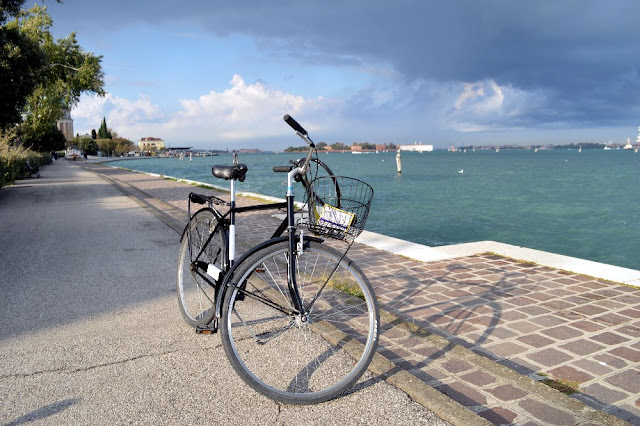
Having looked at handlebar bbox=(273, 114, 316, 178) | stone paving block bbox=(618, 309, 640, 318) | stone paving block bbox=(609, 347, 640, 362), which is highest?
handlebar bbox=(273, 114, 316, 178)

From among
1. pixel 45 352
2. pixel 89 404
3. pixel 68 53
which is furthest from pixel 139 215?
pixel 68 53

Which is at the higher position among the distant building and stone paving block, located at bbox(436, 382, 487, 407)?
the distant building

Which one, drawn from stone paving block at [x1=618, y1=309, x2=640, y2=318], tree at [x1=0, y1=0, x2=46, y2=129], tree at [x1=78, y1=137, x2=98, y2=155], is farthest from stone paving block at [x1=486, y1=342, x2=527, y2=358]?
tree at [x1=78, y1=137, x2=98, y2=155]

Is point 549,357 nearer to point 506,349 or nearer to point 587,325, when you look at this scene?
point 506,349

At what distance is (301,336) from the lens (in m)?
3.80

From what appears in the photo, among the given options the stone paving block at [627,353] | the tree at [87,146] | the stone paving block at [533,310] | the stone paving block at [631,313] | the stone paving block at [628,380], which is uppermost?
the tree at [87,146]

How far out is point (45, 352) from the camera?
3.60 metres

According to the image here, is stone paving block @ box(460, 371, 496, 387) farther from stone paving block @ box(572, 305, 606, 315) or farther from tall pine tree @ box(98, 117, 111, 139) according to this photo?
tall pine tree @ box(98, 117, 111, 139)

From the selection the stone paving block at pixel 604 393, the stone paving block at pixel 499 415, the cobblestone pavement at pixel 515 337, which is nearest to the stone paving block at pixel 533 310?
the cobblestone pavement at pixel 515 337

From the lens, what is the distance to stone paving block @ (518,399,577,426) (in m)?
2.65

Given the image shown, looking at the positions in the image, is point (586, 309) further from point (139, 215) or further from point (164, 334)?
point (139, 215)

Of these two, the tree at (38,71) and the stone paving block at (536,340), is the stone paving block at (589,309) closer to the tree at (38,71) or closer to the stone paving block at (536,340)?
the stone paving block at (536,340)

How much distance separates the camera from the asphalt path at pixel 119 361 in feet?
8.95

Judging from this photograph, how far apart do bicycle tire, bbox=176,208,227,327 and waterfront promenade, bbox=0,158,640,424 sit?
184 mm
